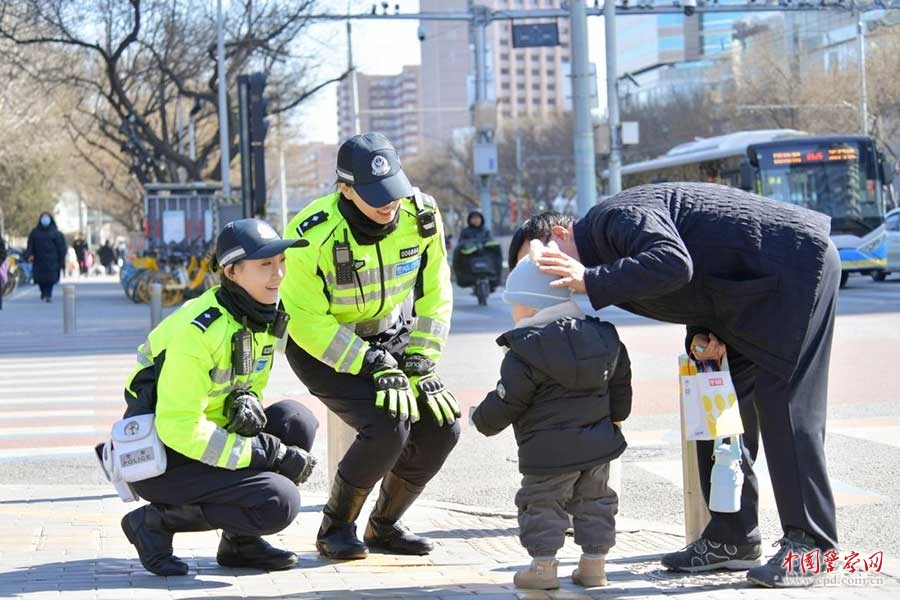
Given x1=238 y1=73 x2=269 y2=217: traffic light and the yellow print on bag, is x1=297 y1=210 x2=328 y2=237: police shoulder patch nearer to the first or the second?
the yellow print on bag

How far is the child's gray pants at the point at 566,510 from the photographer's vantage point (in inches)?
209

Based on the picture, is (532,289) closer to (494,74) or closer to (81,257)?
(81,257)

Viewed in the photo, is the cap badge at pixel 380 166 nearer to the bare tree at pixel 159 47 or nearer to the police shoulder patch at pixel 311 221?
the police shoulder patch at pixel 311 221

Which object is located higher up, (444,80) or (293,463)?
(444,80)

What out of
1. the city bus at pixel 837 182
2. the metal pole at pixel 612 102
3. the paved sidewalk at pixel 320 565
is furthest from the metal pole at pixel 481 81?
the paved sidewalk at pixel 320 565

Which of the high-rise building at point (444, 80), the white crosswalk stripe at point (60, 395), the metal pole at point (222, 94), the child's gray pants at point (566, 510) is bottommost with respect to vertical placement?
the white crosswalk stripe at point (60, 395)

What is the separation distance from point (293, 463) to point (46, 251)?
28.1 meters

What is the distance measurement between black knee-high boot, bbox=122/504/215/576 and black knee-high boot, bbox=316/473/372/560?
0.59 m

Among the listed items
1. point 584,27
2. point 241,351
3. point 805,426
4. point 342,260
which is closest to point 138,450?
point 241,351

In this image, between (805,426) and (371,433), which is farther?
(371,433)

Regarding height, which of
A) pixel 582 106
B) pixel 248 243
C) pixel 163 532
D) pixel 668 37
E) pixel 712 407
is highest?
pixel 668 37

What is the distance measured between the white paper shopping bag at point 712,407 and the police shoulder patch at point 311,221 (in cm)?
164

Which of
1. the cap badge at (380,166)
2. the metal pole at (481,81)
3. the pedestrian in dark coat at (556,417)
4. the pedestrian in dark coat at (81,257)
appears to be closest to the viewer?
the pedestrian in dark coat at (556,417)

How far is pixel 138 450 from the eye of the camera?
222 inches
